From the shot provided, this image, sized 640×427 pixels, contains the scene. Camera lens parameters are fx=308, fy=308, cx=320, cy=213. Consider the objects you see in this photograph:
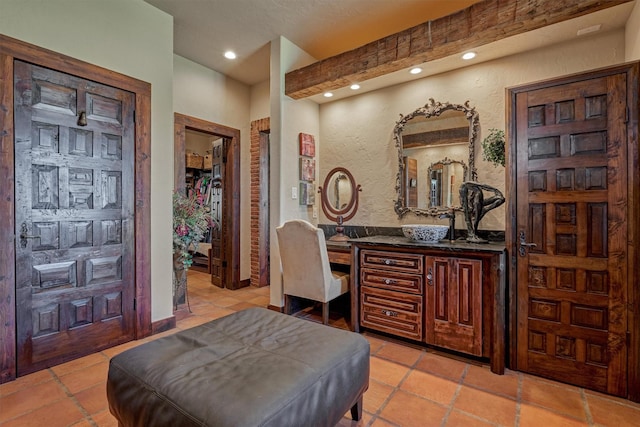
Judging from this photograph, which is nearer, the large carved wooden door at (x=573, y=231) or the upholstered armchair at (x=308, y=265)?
the large carved wooden door at (x=573, y=231)

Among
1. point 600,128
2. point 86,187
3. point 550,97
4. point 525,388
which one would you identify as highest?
point 550,97

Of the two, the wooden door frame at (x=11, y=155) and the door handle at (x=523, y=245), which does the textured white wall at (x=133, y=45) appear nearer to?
the wooden door frame at (x=11, y=155)

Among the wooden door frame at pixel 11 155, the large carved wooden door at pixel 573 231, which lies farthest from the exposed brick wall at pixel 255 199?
the large carved wooden door at pixel 573 231

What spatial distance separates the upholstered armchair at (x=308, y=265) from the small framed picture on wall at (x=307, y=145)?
113 cm

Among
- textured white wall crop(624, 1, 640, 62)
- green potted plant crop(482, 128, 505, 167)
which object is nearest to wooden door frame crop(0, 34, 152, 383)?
Result: green potted plant crop(482, 128, 505, 167)

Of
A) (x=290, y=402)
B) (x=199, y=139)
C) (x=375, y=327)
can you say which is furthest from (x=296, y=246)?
(x=199, y=139)

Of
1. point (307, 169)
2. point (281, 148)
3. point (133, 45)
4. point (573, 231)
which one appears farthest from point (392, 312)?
point (133, 45)

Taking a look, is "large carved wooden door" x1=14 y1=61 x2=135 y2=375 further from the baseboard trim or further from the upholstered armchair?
the upholstered armchair

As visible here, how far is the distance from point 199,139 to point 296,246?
456 cm

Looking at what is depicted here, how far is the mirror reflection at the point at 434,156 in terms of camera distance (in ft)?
10.1

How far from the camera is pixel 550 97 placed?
6.95 ft

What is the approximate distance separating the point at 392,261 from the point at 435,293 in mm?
437

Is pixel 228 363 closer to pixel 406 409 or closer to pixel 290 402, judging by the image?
pixel 290 402

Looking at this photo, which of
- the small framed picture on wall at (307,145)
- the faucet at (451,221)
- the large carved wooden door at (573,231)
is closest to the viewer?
the large carved wooden door at (573,231)
